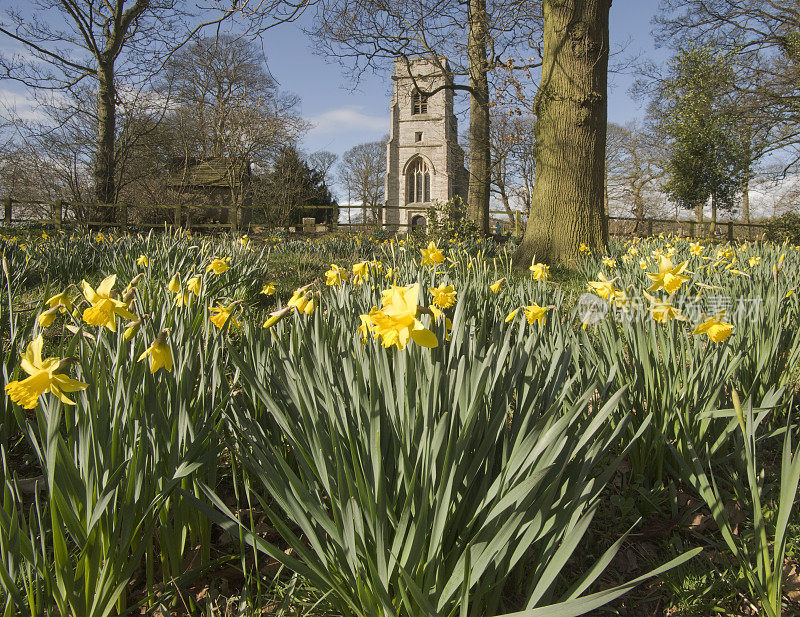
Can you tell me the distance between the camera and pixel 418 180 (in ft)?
142

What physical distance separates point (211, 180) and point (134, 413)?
18243 millimetres

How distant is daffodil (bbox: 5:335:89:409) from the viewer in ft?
3.06

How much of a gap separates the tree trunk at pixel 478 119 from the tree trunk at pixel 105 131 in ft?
30.0

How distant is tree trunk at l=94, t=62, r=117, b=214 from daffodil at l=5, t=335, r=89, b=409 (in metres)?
13.5

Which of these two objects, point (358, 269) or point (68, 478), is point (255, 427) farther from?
point (358, 269)

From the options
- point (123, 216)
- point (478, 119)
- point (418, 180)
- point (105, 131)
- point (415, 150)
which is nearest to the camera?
point (478, 119)

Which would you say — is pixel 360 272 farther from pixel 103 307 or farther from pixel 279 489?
pixel 279 489

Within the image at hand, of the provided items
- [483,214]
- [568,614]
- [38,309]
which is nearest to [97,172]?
[483,214]

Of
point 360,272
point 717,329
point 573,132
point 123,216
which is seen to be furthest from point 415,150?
point 717,329

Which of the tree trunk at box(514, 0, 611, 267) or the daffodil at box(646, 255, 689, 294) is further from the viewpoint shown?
the tree trunk at box(514, 0, 611, 267)

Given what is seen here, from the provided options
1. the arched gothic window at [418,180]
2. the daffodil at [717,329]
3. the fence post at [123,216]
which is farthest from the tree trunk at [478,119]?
the arched gothic window at [418,180]

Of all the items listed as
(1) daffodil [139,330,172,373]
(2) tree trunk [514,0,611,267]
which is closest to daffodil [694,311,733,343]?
(1) daffodil [139,330,172,373]

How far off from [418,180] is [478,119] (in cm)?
3315

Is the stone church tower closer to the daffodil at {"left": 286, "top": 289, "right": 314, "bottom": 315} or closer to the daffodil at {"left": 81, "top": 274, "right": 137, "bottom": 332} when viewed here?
the daffodil at {"left": 286, "top": 289, "right": 314, "bottom": 315}
